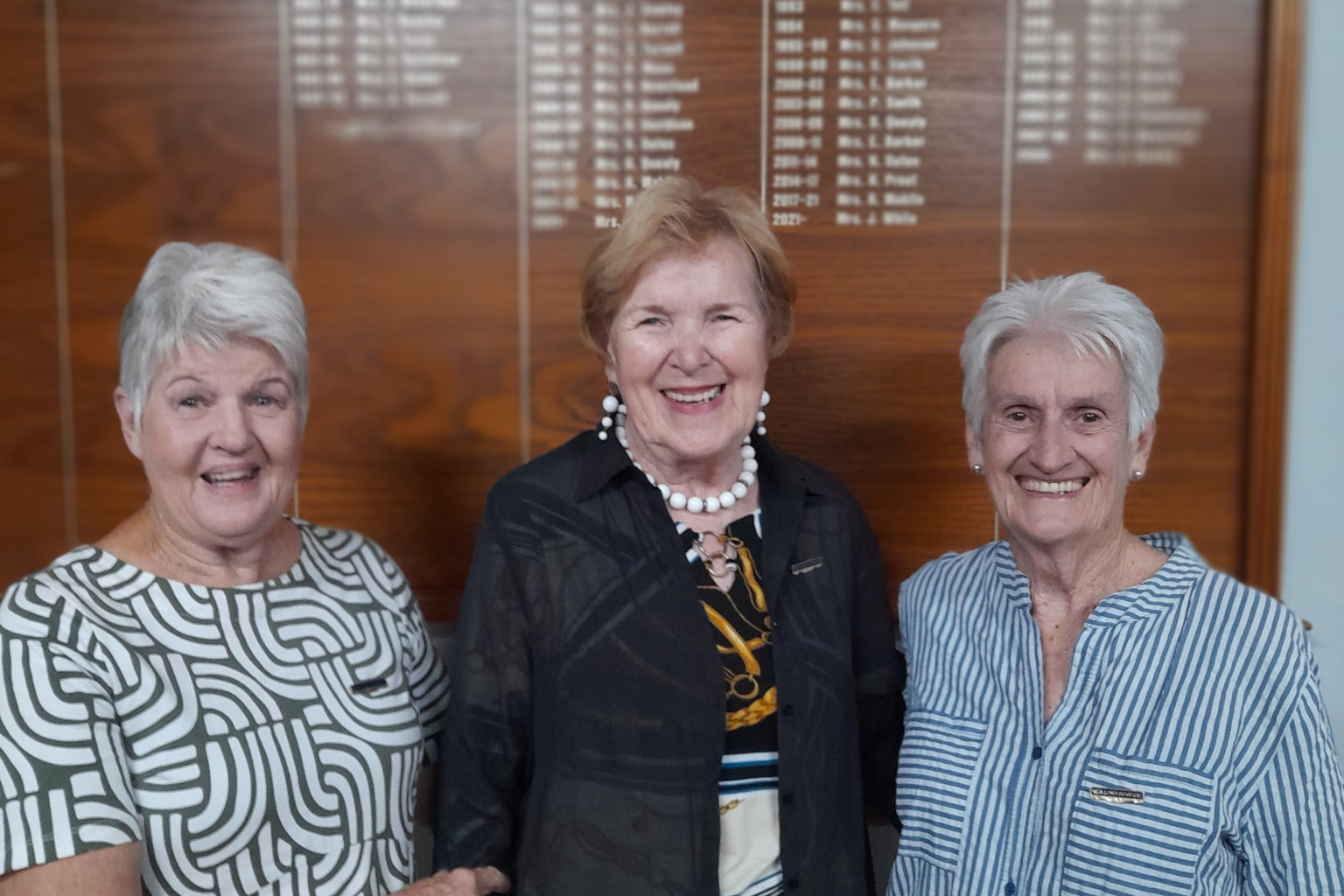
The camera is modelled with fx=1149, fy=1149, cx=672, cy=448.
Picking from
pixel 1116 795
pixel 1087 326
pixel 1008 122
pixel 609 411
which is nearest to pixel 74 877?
pixel 609 411

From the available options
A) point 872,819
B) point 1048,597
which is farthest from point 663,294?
point 872,819

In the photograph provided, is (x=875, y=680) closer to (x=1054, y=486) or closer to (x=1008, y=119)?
(x=1054, y=486)

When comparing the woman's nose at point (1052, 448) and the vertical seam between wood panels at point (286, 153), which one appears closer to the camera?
the woman's nose at point (1052, 448)

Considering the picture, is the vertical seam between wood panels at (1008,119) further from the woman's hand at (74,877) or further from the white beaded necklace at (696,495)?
the woman's hand at (74,877)

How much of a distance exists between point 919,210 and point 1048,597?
865 mm

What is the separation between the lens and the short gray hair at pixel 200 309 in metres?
1.49

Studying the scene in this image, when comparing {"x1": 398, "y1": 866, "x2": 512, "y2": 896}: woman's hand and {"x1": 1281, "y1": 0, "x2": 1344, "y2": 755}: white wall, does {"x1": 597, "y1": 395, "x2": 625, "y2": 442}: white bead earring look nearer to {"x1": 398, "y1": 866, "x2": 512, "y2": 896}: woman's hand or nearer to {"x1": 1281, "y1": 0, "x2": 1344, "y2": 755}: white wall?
{"x1": 398, "y1": 866, "x2": 512, "y2": 896}: woman's hand

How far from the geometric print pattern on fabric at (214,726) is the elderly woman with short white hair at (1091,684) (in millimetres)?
732

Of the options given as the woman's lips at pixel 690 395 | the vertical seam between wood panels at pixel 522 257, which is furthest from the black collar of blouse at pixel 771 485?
the vertical seam between wood panels at pixel 522 257

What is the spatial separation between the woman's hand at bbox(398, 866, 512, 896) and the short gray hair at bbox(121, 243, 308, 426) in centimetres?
71

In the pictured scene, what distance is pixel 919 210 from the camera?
2113 millimetres

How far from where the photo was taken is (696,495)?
64.2 inches

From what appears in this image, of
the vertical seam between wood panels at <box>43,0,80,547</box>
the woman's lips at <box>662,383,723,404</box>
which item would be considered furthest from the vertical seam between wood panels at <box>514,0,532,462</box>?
the vertical seam between wood panels at <box>43,0,80,547</box>

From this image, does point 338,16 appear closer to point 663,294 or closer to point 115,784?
point 663,294
